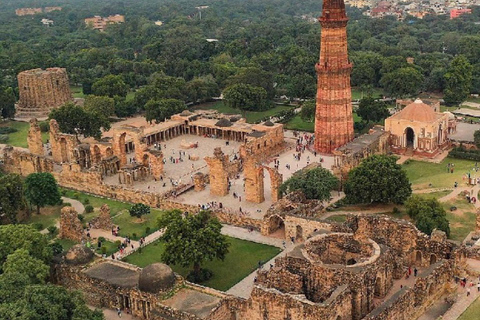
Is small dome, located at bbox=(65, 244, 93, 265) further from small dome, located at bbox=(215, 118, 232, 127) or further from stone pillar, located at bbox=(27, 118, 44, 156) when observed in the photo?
small dome, located at bbox=(215, 118, 232, 127)

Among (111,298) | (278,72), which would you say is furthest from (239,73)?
(111,298)

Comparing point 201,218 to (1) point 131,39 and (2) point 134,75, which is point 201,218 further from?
(1) point 131,39

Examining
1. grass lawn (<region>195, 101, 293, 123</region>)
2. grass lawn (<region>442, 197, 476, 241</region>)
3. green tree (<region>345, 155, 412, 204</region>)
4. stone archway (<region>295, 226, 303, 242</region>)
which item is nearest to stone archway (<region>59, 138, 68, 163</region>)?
grass lawn (<region>195, 101, 293, 123</region>)

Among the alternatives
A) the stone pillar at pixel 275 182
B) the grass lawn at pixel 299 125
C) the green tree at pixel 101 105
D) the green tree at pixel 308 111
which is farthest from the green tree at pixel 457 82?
the green tree at pixel 101 105

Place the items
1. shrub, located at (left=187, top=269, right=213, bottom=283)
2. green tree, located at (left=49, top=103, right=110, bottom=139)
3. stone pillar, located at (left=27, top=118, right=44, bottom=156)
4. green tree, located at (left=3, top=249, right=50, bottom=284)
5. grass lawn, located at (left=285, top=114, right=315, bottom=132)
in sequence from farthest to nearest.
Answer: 1. grass lawn, located at (left=285, top=114, right=315, bottom=132)
2. green tree, located at (left=49, top=103, right=110, bottom=139)
3. stone pillar, located at (left=27, top=118, right=44, bottom=156)
4. shrub, located at (left=187, top=269, right=213, bottom=283)
5. green tree, located at (left=3, top=249, right=50, bottom=284)

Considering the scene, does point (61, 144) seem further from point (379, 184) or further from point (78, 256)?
point (379, 184)

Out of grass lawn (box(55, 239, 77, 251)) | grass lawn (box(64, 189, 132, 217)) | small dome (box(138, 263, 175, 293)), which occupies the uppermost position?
small dome (box(138, 263, 175, 293))

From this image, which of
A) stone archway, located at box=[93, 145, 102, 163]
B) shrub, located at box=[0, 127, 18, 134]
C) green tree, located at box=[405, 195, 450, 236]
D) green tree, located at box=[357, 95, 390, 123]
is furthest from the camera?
shrub, located at box=[0, 127, 18, 134]

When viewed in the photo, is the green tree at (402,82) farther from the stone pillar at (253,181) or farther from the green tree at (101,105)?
the stone pillar at (253,181)

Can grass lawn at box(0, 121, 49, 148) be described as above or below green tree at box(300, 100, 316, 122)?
below
